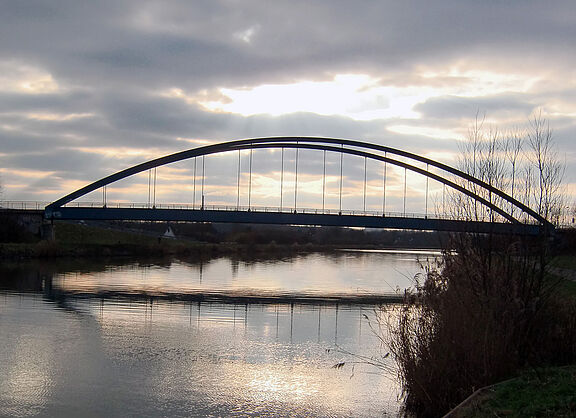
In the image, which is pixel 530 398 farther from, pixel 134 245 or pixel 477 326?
pixel 134 245

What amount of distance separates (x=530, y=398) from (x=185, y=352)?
9.04m

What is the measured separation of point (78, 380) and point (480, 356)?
309 inches

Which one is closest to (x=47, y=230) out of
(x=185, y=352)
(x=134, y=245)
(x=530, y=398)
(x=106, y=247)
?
(x=106, y=247)

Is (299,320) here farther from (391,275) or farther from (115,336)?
(391,275)

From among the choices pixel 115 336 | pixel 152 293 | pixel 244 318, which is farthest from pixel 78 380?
pixel 152 293

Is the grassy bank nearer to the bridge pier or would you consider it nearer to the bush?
the bridge pier

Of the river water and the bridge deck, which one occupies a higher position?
the bridge deck

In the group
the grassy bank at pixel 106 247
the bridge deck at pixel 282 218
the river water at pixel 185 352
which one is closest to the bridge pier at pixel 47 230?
the grassy bank at pixel 106 247

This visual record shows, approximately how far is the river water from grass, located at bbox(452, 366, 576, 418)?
2738mm

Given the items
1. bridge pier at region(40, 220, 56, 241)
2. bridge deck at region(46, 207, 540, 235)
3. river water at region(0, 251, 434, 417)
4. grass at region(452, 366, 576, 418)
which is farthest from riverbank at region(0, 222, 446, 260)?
grass at region(452, 366, 576, 418)

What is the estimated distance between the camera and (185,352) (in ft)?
48.8

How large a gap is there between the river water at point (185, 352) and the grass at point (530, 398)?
8.98 ft

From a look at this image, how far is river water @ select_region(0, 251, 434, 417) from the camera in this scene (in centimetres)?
1099

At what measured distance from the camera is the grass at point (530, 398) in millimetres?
7488
